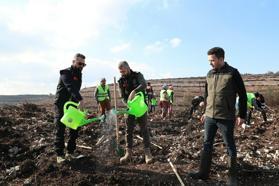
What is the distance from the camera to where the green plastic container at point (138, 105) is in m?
6.48

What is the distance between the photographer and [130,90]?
6723mm

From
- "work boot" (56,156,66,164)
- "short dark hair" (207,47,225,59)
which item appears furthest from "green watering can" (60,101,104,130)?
"short dark hair" (207,47,225,59)

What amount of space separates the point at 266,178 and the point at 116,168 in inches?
96.9

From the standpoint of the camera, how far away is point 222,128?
17.6 ft

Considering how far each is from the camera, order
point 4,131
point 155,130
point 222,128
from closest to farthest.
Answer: point 222,128
point 4,131
point 155,130

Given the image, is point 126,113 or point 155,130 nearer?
point 126,113

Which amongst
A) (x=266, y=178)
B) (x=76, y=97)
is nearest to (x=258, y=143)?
(x=266, y=178)

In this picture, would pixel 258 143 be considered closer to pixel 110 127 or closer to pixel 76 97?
pixel 110 127

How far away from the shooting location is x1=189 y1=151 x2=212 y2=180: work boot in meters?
5.61

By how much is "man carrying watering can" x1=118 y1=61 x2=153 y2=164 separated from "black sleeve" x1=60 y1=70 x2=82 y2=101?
33.6 inches

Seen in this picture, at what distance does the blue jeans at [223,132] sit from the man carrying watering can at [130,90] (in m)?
1.41

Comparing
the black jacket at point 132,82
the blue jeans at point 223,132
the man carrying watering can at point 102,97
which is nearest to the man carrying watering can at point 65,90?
the black jacket at point 132,82

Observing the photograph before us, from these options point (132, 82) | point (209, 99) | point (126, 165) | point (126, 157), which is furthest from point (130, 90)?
point (209, 99)

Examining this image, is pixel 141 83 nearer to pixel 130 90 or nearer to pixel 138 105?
pixel 130 90
